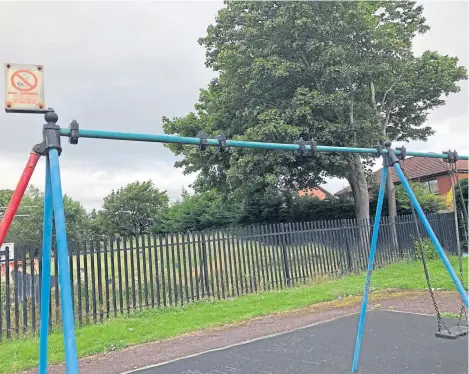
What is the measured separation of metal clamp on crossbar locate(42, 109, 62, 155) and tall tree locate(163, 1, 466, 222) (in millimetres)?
11729

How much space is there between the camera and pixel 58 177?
237 cm

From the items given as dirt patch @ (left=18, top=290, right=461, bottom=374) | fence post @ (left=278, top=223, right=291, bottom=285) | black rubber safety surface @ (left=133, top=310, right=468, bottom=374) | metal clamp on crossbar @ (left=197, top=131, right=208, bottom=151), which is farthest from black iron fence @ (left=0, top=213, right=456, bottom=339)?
metal clamp on crossbar @ (left=197, top=131, right=208, bottom=151)

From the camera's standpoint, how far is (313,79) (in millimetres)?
15727

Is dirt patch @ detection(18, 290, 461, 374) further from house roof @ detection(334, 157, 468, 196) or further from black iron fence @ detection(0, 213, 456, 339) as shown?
house roof @ detection(334, 157, 468, 196)

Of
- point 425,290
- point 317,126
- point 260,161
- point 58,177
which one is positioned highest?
point 317,126

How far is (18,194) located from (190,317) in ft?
17.5

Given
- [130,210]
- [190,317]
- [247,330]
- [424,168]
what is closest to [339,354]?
[247,330]

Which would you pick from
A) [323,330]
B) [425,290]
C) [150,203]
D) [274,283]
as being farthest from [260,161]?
[150,203]

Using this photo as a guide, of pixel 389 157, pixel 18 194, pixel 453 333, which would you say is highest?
pixel 389 157

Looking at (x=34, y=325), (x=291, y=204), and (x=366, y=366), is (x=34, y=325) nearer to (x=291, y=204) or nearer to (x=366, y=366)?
(x=366, y=366)

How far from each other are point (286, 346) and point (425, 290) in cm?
469

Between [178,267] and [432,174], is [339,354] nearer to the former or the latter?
[178,267]

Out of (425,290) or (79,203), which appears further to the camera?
(79,203)

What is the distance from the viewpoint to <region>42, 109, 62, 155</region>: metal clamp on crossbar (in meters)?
2.48
